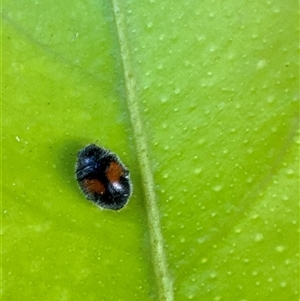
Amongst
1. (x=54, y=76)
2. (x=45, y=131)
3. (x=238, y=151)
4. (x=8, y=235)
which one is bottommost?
(x=8, y=235)

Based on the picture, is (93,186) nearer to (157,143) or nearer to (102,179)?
(102,179)

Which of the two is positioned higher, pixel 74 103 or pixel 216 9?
pixel 216 9

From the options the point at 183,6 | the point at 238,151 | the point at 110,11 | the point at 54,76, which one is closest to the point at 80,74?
the point at 54,76

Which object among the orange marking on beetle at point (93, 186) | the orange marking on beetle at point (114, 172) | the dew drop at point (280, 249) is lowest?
the dew drop at point (280, 249)

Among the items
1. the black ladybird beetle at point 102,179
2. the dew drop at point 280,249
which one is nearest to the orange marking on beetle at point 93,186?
the black ladybird beetle at point 102,179

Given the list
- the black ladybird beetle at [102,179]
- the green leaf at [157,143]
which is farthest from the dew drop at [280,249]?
the black ladybird beetle at [102,179]

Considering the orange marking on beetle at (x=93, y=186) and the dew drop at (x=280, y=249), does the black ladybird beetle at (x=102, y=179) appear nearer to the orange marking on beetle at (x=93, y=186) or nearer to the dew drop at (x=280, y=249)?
the orange marking on beetle at (x=93, y=186)

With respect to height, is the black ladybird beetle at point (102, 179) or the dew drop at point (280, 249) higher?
the black ladybird beetle at point (102, 179)

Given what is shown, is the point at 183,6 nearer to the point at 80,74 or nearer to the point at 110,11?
the point at 110,11
